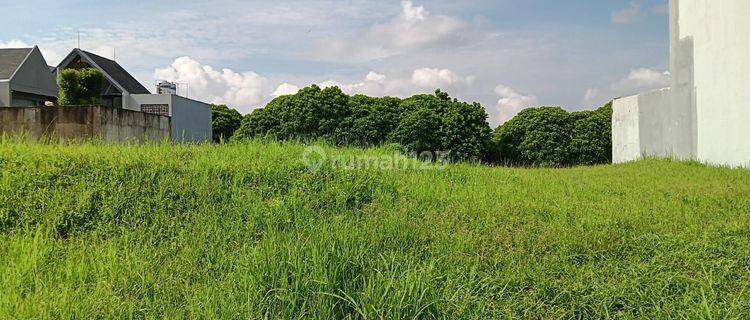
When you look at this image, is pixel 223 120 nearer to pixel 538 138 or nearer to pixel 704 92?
pixel 538 138

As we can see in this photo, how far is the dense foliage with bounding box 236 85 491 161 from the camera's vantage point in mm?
17875

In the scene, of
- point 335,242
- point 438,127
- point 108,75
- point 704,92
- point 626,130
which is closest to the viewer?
point 335,242

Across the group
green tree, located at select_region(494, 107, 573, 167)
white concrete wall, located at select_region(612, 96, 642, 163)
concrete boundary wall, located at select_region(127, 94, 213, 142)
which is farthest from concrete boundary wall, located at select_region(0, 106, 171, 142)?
green tree, located at select_region(494, 107, 573, 167)

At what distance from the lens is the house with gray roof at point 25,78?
2053cm

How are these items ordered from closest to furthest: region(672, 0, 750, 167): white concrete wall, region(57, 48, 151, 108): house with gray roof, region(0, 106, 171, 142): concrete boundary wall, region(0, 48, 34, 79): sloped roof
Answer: region(0, 106, 171, 142): concrete boundary wall < region(672, 0, 750, 167): white concrete wall < region(0, 48, 34, 79): sloped roof < region(57, 48, 151, 108): house with gray roof

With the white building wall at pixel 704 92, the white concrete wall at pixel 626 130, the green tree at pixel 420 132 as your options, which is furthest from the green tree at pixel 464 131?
the white building wall at pixel 704 92

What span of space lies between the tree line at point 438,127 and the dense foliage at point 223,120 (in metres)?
7.49

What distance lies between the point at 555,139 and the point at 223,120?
16.4 m

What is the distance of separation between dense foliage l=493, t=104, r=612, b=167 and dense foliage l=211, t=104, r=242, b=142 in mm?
14162

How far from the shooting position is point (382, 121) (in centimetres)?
1892

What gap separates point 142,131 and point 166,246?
680 cm

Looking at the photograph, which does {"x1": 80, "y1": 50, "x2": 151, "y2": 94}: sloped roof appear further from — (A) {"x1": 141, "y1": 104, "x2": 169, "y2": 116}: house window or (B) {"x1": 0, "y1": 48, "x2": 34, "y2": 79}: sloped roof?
(A) {"x1": 141, "y1": 104, "x2": 169, "y2": 116}: house window

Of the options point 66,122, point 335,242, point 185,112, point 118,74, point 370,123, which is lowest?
point 335,242

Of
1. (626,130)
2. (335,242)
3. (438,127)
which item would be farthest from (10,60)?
(335,242)
